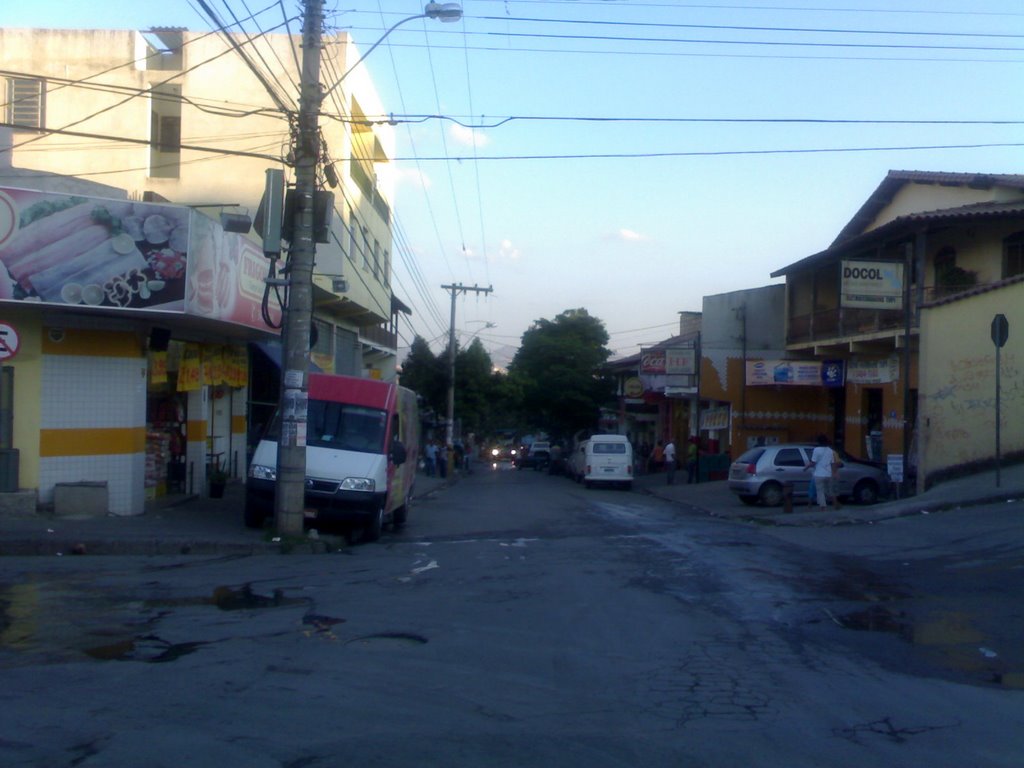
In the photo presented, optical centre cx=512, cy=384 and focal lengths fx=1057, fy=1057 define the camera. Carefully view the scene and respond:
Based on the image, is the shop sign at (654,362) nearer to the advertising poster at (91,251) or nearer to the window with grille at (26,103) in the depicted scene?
the window with grille at (26,103)

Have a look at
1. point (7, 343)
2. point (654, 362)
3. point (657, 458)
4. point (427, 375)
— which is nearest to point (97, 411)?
point (7, 343)

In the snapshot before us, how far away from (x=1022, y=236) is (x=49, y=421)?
2347cm

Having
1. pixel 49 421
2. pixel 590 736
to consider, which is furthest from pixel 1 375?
pixel 590 736

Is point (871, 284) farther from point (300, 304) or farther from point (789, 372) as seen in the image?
point (300, 304)

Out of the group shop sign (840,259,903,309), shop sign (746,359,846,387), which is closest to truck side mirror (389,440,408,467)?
shop sign (840,259,903,309)

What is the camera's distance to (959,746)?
624cm

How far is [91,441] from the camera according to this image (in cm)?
1780

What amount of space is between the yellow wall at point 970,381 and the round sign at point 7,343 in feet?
58.9

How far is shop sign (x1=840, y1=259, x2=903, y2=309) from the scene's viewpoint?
87.3 ft

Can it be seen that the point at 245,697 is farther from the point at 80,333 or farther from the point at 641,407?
the point at 641,407

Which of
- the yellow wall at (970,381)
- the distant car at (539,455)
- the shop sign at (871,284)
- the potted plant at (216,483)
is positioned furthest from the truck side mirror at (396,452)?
the distant car at (539,455)

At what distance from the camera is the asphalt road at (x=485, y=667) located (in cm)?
612

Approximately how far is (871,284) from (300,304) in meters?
16.2

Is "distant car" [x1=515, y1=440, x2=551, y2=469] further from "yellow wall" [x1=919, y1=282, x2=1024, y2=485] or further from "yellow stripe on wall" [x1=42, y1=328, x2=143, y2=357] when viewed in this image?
"yellow stripe on wall" [x1=42, y1=328, x2=143, y2=357]
